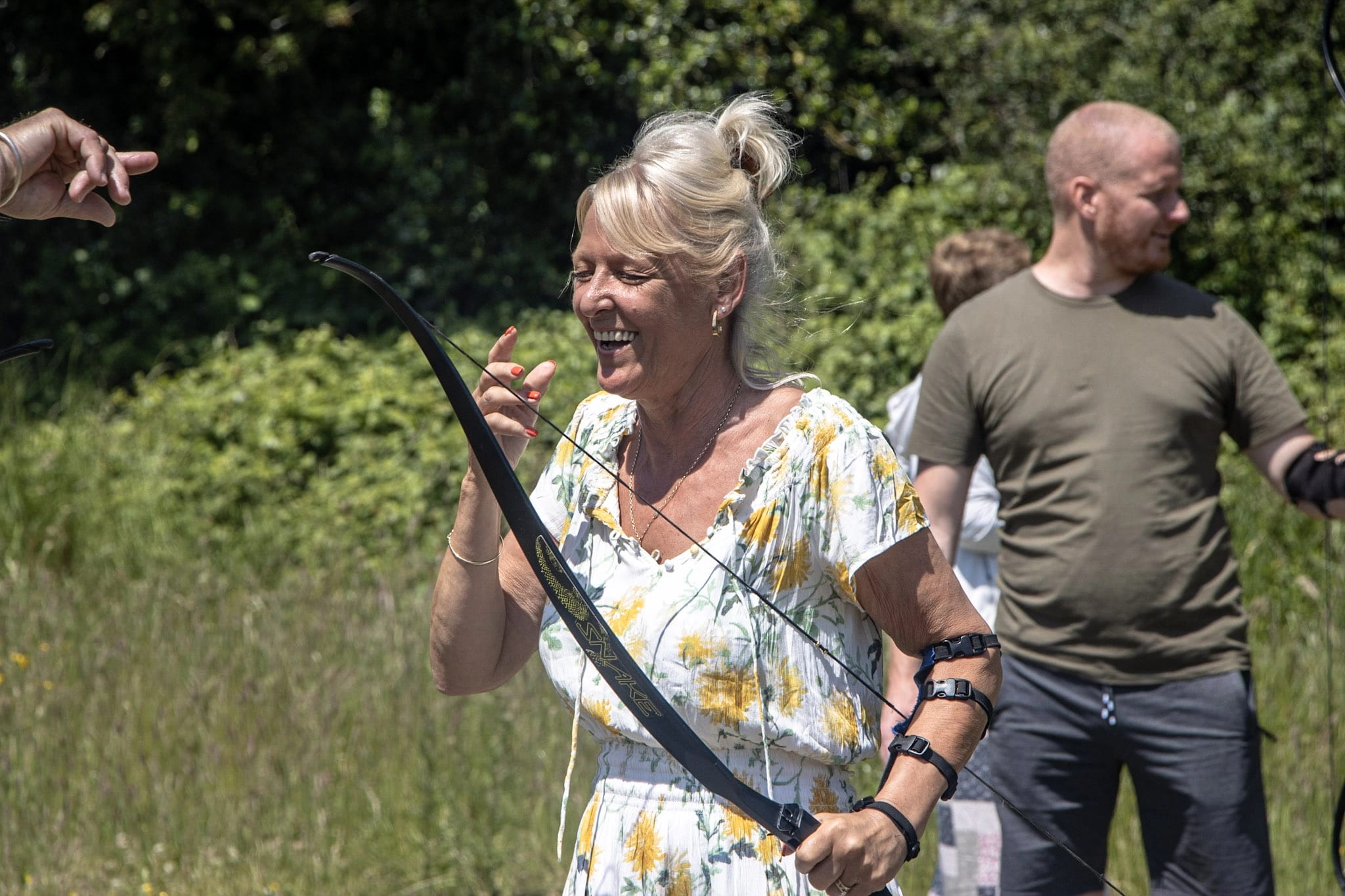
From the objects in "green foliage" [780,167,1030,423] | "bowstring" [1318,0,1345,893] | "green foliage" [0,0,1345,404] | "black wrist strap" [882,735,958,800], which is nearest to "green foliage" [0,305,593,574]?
"green foliage" [0,0,1345,404]

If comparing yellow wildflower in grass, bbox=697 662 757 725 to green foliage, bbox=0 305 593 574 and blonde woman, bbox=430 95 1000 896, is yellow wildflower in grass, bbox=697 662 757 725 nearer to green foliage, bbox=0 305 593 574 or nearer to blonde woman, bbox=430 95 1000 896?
blonde woman, bbox=430 95 1000 896

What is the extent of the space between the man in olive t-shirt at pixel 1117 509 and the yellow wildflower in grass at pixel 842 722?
117 centimetres

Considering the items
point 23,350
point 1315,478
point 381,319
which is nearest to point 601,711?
point 23,350

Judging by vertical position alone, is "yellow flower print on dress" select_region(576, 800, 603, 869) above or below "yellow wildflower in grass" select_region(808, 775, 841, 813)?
below

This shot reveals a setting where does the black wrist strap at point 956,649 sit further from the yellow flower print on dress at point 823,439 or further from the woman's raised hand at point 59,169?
the woman's raised hand at point 59,169

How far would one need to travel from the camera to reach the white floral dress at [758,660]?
1.95 meters

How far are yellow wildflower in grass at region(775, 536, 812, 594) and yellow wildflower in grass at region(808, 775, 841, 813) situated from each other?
0.92 ft

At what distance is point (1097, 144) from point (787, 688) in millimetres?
1815

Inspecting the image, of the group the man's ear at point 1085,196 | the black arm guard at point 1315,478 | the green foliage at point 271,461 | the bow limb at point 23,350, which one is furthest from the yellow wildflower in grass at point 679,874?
the green foliage at point 271,461

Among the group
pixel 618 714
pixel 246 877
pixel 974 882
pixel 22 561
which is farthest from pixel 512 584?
pixel 22 561

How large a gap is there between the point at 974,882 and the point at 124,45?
28.8 feet

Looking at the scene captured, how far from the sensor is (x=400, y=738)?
458 cm

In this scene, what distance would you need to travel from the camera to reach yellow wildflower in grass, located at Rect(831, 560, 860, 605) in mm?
1955

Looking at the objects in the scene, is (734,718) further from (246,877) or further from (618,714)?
(246,877)
